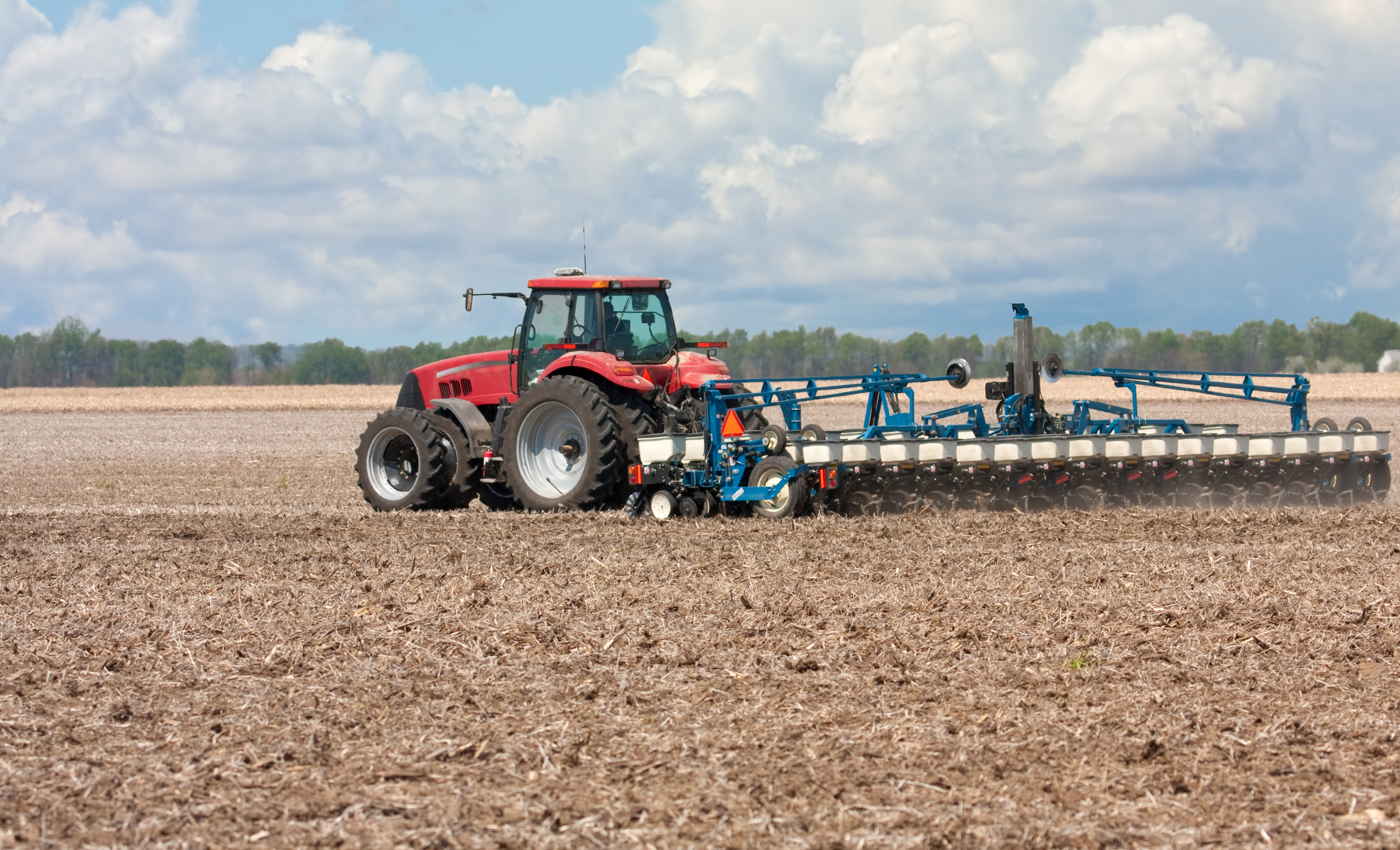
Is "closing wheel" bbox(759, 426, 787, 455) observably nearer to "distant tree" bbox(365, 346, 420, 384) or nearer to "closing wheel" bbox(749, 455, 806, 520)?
"closing wheel" bbox(749, 455, 806, 520)

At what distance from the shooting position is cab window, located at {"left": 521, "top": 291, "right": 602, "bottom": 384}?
11680 millimetres

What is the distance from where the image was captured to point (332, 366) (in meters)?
73.1

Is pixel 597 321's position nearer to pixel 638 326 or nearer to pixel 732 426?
pixel 638 326

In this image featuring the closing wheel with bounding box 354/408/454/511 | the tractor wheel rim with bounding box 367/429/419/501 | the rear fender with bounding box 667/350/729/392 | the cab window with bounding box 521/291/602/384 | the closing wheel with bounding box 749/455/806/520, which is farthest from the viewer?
the tractor wheel rim with bounding box 367/429/419/501

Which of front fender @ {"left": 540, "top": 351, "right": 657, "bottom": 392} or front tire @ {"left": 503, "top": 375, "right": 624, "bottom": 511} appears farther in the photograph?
front fender @ {"left": 540, "top": 351, "right": 657, "bottom": 392}

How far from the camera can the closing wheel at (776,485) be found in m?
10.3

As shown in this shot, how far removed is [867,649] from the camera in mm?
6031

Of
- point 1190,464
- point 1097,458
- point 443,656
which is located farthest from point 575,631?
point 1190,464

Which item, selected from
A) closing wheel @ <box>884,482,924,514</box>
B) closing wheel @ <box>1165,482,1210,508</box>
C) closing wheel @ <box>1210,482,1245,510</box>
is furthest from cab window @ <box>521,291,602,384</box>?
closing wheel @ <box>1210,482,1245,510</box>

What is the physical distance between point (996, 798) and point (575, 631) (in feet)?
9.40

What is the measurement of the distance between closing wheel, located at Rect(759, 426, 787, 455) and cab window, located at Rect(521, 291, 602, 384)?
1.92 meters

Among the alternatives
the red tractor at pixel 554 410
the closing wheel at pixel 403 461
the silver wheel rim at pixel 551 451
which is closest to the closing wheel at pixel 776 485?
the red tractor at pixel 554 410

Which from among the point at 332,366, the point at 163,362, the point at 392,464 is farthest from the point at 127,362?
the point at 392,464

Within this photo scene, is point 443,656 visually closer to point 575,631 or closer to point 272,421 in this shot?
point 575,631
